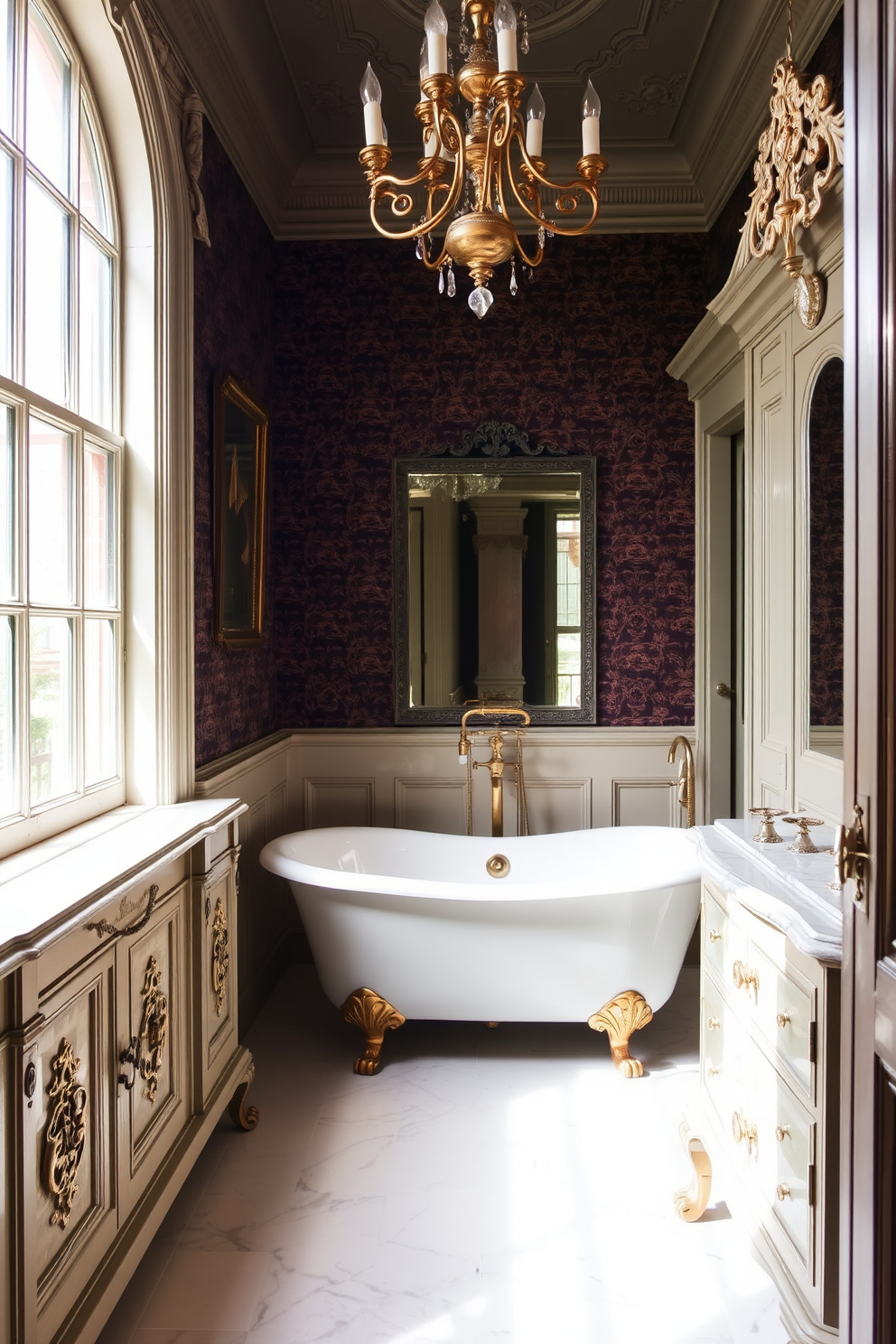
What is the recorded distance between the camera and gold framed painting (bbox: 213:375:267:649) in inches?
102

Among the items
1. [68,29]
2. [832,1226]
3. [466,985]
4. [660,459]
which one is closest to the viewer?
[832,1226]

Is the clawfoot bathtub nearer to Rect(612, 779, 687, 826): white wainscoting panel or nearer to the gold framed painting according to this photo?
the gold framed painting

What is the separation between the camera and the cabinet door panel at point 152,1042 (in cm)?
156

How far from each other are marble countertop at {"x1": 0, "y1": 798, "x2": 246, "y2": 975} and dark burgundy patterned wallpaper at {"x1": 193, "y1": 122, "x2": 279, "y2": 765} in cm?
49

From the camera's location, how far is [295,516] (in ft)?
11.2

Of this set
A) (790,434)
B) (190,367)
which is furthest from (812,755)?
(190,367)

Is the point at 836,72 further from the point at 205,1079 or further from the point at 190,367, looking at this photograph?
the point at 205,1079

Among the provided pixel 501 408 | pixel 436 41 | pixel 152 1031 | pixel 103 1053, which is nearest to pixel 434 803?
pixel 501 408

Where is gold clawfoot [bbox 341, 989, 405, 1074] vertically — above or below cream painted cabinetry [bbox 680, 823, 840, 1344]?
below

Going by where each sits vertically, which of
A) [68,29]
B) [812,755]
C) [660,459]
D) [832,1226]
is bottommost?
[832,1226]

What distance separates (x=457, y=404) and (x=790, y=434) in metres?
1.53

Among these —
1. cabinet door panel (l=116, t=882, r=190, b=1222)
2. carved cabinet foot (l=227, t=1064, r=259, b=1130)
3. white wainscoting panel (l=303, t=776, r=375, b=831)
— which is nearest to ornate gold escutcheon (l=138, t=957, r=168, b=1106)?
cabinet door panel (l=116, t=882, r=190, b=1222)

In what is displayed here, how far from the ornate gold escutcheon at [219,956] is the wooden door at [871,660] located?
1465mm

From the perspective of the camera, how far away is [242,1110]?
2.23 m
